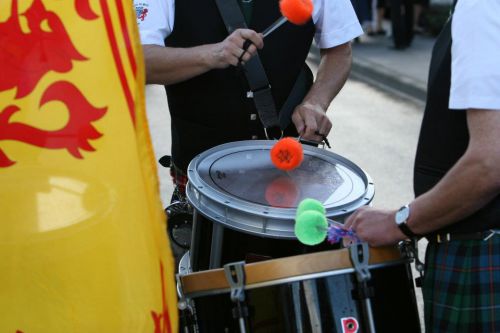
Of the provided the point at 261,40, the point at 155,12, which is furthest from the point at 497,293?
the point at 155,12

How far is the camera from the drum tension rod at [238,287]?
79.8 inches

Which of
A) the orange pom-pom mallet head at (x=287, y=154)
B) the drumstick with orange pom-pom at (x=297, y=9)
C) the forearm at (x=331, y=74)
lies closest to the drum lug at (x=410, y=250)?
the orange pom-pom mallet head at (x=287, y=154)

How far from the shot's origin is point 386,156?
6.83m

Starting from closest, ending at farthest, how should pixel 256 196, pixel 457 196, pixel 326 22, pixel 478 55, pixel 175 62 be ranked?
pixel 478 55 < pixel 457 196 < pixel 256 196 < pixel 175 62 < pixel 326 22

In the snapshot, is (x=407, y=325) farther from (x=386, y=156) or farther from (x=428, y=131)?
(x=386, y=156)

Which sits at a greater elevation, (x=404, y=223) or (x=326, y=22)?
(x=326, y=22)

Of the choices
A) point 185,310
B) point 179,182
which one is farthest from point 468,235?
point 179,182

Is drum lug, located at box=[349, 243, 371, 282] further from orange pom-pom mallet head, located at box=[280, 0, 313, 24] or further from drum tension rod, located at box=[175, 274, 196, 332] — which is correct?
orange pom-pom mallet head, located at box=[280, 0, 313, 24]

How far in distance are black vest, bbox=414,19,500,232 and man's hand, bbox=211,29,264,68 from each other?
66 cm

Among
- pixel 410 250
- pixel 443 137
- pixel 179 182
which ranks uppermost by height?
pixel 443 137

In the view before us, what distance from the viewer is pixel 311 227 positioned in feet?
6.71

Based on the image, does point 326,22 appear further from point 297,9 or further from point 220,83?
point 297,9

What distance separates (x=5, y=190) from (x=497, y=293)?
4.14ft

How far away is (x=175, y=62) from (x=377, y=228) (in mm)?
1021
